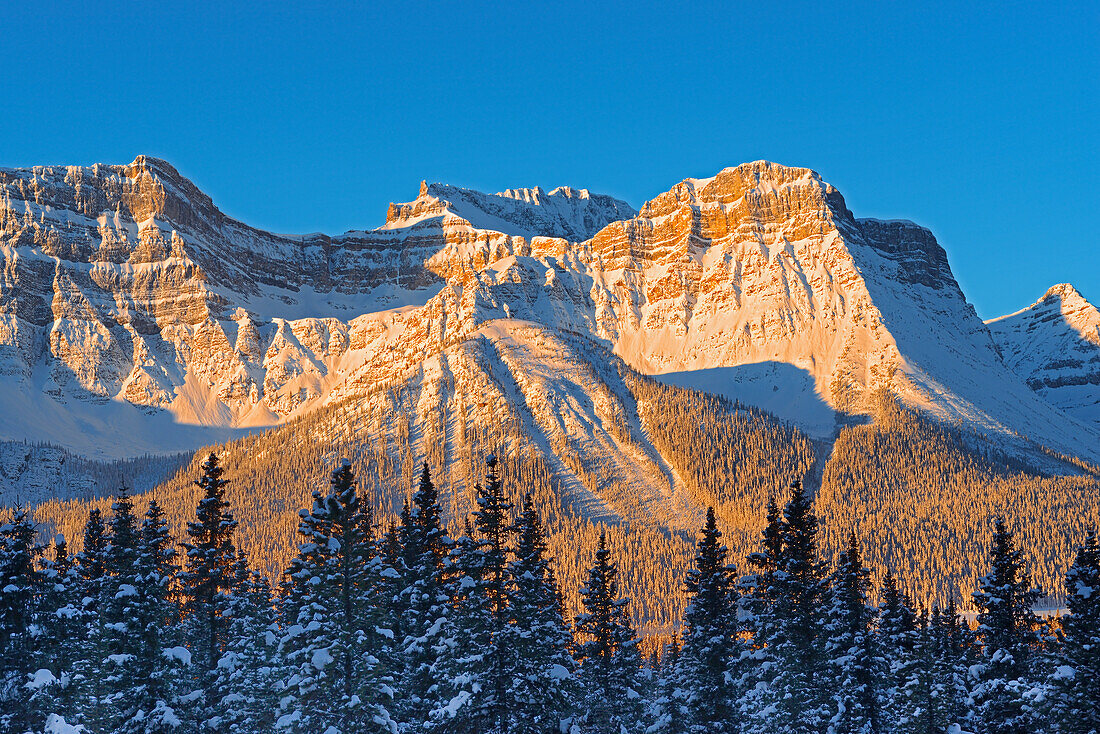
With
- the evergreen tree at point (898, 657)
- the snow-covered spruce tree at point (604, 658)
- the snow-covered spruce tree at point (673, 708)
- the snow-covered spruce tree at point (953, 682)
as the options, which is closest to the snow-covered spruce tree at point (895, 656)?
the evergreen tree at point (898, 657)

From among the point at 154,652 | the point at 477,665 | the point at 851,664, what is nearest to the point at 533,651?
the point at 477,665

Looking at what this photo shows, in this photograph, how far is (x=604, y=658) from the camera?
74.8 m

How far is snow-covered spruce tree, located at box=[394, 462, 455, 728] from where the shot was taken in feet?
203

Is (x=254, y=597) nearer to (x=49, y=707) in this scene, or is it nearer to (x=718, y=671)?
(x=49, y=707)

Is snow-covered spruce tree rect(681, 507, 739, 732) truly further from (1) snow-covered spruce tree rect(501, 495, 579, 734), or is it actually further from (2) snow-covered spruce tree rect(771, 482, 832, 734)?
(1) snow-covered spruce tree rect(501, 495, 579, 734)

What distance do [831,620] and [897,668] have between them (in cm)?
1010

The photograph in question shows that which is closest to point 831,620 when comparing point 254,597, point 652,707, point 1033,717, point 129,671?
point 1033,717

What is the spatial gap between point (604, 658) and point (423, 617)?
15.3m

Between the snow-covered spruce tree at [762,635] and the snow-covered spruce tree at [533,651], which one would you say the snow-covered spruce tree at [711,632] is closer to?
the snow-covered spruce tree at [762,635]

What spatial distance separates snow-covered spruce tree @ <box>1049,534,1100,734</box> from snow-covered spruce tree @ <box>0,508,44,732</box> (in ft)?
166

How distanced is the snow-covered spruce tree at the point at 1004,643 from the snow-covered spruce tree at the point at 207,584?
141ft

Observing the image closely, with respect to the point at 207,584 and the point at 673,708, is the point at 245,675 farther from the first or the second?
the point at 673,708

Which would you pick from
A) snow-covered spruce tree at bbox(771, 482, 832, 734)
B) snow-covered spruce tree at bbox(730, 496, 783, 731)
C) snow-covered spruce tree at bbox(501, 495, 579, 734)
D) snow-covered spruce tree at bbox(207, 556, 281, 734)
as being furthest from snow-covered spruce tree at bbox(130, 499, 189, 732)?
snow-covered spruce tree at bbox(771, 482, 832, 734)

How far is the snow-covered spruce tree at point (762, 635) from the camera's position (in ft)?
211
